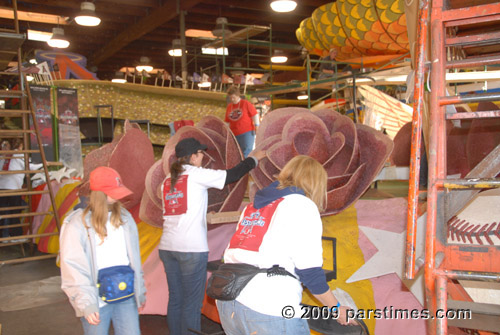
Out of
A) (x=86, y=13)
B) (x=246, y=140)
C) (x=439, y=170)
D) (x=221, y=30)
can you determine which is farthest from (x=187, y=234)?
(x=221, y=30)

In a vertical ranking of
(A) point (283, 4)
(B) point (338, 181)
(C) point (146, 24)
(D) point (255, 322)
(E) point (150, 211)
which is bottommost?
(D) point (255, 322)

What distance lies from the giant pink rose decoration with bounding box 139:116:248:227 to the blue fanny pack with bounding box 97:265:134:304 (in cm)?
120

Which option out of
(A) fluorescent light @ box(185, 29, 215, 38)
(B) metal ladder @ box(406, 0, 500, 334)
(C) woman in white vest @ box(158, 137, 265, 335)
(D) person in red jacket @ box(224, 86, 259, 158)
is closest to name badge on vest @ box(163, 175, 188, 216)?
(C) woman in white vest @ box(158, 137, 265, 335)

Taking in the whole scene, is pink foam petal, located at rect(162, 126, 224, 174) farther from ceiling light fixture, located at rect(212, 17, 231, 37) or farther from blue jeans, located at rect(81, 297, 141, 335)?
ceiling light fixture, located at rect(212, 17, 231, 37)

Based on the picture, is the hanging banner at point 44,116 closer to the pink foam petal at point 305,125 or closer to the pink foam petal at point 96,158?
the pink foam petal at point 96,158

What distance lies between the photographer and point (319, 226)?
6.39ft

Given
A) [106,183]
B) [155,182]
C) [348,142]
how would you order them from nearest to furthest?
[106,183], [348,142], [155,182]

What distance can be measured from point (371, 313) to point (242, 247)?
3.48 feet

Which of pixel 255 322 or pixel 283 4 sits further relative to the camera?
pixel 283 4

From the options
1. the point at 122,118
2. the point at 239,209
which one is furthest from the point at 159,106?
the point at 239,209

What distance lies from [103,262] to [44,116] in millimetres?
6261

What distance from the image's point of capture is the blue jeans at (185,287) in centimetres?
312

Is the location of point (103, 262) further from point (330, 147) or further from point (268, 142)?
point (330, 147)

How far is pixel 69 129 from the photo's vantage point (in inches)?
317
